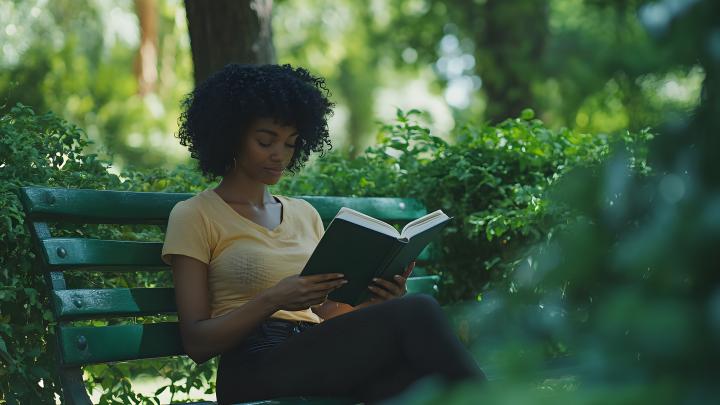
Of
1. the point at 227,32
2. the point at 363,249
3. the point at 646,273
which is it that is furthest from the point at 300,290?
the point at 227,32

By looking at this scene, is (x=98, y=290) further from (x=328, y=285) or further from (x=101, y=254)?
(x=328, y=285)

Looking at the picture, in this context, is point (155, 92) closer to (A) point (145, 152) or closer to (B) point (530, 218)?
(A) point (145, 152)

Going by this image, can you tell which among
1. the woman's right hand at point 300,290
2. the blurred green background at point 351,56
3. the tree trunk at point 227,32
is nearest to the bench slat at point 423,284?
the woman's right hand at point 300,290

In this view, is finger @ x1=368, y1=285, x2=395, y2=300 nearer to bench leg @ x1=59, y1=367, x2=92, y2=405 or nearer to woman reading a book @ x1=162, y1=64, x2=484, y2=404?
woman reading a book @ x1=162, y1=64, x2=484, y2=404

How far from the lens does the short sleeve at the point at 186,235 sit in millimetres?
3057

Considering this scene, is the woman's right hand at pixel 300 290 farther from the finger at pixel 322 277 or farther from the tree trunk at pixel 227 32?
the tree trunk at pixel 227 32

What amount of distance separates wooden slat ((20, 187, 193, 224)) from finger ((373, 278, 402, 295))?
71 centimetres

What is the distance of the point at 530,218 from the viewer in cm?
390

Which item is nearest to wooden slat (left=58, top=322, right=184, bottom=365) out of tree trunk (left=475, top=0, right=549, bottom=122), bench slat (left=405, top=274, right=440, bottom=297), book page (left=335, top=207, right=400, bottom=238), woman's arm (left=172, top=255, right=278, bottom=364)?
woman's arm (left=172, top=255, right=278, bottom=364)

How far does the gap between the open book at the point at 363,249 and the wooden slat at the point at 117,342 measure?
0.53 metres

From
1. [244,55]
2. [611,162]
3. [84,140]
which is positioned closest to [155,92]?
[244,55]

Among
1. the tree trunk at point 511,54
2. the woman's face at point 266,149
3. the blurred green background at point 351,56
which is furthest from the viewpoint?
the blurred green background at point 351,56

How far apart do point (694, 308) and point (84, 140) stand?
2.91 meters

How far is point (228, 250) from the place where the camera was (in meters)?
3.17
